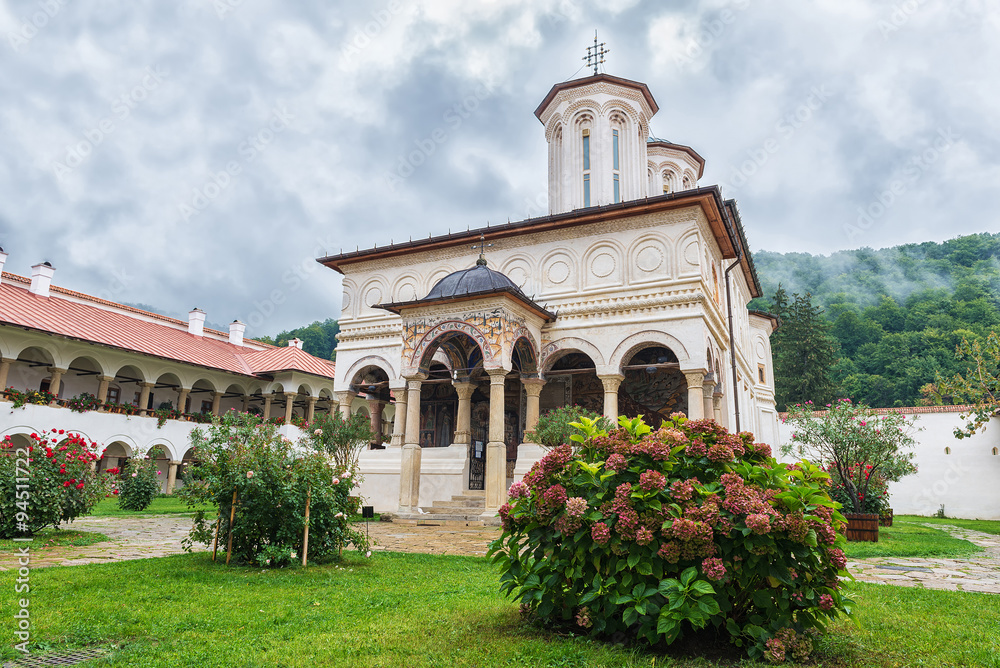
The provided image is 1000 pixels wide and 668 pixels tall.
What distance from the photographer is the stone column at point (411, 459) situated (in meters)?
13.5

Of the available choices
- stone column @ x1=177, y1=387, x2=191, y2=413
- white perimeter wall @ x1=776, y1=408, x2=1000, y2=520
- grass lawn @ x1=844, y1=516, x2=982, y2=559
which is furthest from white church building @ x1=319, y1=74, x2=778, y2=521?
stone column @ x1=177, y1=387, x2=191, y2=413

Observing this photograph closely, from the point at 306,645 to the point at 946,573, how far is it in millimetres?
6692

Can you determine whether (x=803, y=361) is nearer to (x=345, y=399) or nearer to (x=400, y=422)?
(x=345, y=399)

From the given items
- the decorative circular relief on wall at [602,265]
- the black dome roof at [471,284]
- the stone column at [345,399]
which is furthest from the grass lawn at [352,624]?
the stone column at [345,399]

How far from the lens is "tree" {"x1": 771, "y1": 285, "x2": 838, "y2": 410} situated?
Result: 35.5m

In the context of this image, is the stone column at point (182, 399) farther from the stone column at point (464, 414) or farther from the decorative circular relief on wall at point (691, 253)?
the decorative circular relief on wall at point (691, 253)

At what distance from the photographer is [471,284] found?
1357 centimetres

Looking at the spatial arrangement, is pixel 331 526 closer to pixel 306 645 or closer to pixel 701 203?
pixel 306 645

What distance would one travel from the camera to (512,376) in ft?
55.2

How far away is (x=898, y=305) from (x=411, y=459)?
4220 cm

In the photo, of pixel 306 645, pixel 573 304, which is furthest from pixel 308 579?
pixel 573 304

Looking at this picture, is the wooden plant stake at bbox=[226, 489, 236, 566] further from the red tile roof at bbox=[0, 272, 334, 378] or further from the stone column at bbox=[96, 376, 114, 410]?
the stone column at bbox=[96, 376, 114, 410]

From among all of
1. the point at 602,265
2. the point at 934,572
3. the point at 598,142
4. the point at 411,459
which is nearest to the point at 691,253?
the point at 602,265

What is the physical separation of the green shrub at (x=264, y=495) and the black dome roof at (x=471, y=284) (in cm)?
703
